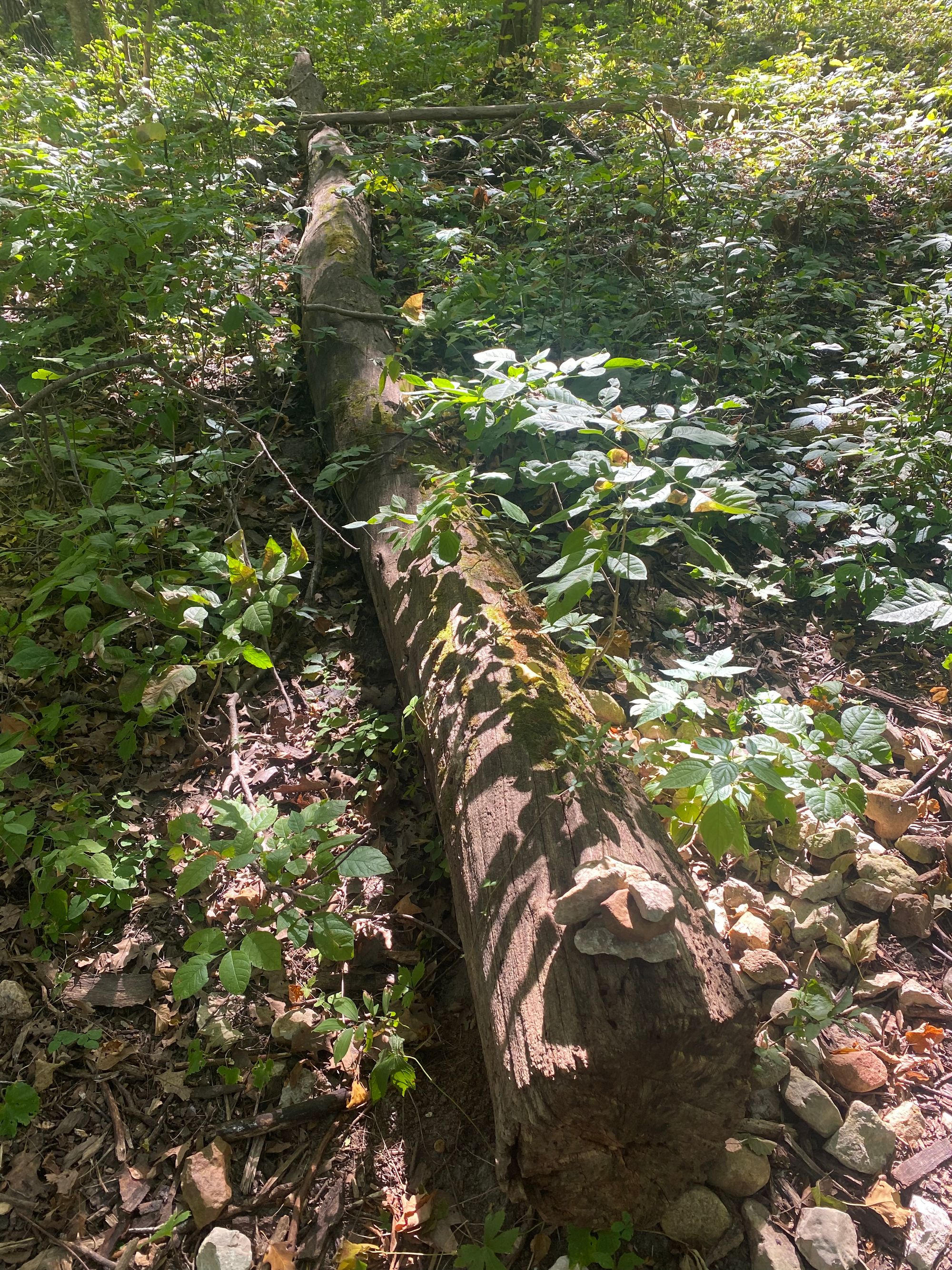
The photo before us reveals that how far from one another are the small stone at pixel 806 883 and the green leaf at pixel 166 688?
1963 millimetres

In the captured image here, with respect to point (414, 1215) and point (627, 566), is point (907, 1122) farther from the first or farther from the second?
point (627, 566)

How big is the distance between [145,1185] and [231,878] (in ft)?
2.62

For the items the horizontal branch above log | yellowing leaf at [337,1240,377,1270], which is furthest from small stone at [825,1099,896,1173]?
the horizontal branch above log

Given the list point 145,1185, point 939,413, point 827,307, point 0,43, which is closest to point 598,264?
point 827,307

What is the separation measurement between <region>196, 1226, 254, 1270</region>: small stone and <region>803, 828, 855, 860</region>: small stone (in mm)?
1786

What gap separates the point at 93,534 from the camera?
8.52ft

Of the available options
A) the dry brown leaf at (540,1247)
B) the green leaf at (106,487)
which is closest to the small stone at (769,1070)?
the dry brown leaf at (540,1247)

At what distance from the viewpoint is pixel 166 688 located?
2334 mm

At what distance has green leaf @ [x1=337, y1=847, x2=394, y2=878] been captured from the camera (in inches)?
66.9

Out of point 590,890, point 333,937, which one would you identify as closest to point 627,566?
point 590,890

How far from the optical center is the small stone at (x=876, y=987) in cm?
190

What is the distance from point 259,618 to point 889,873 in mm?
2152

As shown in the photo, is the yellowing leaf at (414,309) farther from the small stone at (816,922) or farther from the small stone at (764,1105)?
the small stone at (764,1105)

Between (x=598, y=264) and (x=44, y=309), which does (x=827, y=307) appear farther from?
(x=44, y=309)
